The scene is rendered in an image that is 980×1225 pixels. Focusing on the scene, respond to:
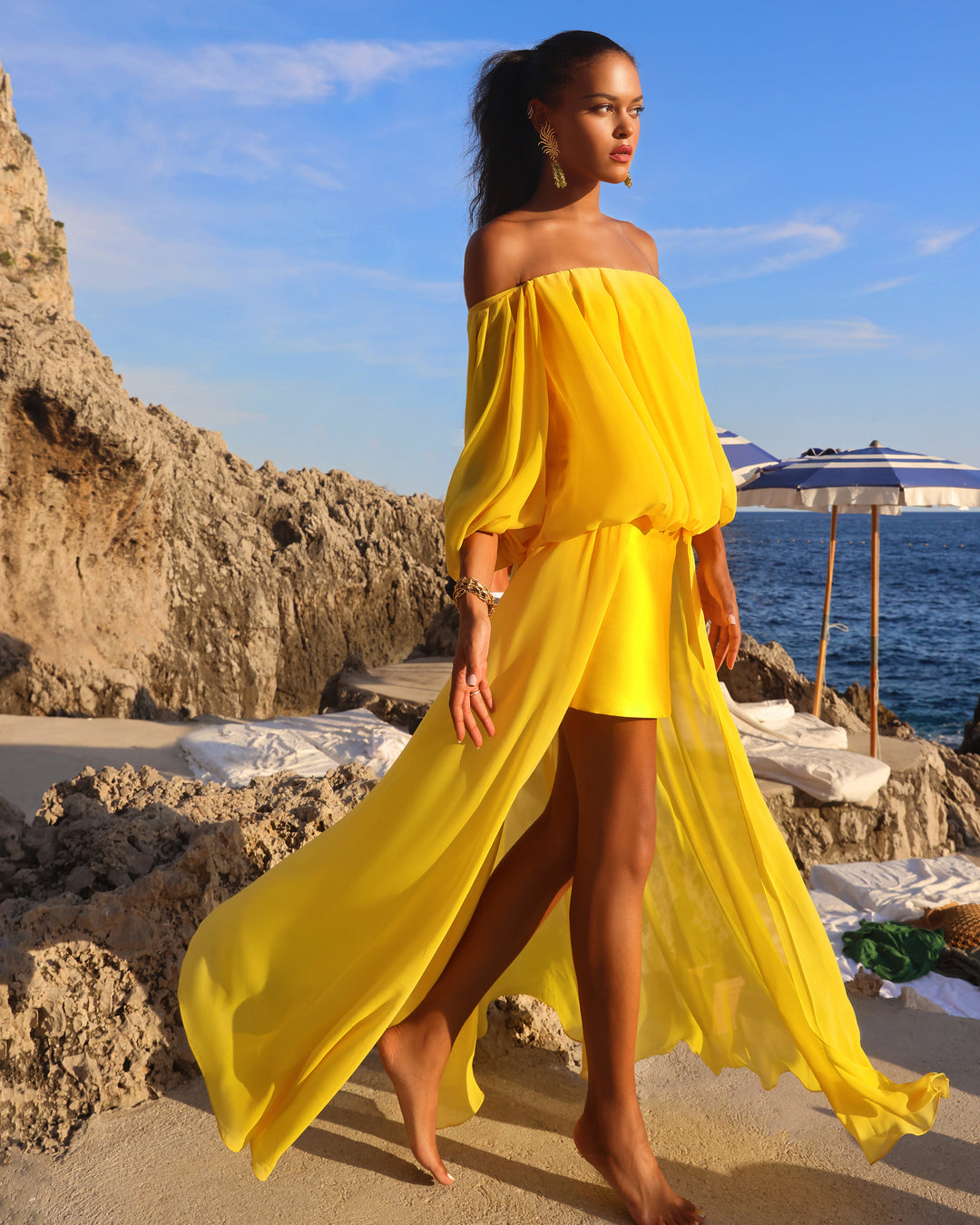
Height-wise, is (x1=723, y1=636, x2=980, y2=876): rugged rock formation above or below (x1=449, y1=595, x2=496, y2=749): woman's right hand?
below

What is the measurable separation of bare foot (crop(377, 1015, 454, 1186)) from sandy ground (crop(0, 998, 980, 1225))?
0.23 ft

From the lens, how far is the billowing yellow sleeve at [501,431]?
1661 millimetres

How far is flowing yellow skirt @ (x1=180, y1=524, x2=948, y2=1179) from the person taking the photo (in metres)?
1.64

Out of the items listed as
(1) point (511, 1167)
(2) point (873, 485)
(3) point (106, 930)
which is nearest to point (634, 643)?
(1) point (511, 1167)

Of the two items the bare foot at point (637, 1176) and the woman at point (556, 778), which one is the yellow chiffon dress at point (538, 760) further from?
the bare foot at point (637, 1176)

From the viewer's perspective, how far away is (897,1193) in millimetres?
1694

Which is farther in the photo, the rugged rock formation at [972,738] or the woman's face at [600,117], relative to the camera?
the rugged rock formation at [972,738]

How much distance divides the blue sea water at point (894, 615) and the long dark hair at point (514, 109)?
7.02 metres

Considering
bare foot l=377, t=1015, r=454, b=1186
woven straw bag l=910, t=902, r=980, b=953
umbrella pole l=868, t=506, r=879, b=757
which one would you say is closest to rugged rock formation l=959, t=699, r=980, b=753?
umbrella pole l=868, t=506, r=879, b=757

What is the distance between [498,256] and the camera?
1.74 meters

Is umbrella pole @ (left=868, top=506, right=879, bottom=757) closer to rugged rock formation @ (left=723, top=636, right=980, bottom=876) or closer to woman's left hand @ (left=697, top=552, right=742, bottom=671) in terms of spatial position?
rugged rock formation @ (left=723, top=636, right=980, bottom=876)

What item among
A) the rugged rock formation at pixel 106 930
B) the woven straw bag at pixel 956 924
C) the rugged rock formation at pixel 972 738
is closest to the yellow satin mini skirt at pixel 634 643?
the rugged rock formation at pixel 106 930

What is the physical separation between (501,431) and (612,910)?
2.82 feet

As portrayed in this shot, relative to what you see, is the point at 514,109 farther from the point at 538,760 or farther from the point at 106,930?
the point at 106,930
